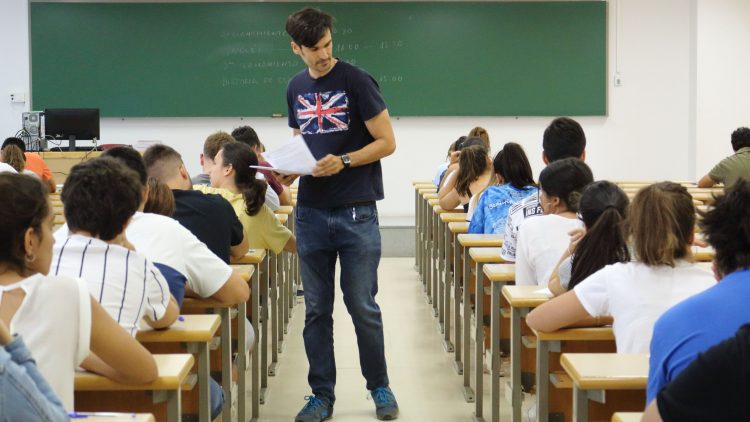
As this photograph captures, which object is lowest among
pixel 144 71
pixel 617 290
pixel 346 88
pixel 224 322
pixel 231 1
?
pixel 224 322

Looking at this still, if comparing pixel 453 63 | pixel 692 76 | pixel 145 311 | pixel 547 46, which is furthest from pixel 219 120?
pixel 145 311

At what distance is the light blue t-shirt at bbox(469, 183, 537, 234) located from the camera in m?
4.48

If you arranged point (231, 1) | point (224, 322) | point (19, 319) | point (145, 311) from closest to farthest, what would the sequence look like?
point (19, 319) → point (145, 311) → point (224, 322) → point (231, 1)

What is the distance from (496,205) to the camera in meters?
4.55

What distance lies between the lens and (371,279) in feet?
11.8

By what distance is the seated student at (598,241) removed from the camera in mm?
2709

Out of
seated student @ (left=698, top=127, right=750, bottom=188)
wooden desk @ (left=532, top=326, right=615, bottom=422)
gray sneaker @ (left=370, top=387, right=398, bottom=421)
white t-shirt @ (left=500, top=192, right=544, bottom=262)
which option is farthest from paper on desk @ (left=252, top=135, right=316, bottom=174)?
seated student @ (left=698, top=127, right=750, bottom=188)

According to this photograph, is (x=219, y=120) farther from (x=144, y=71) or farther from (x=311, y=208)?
(x=311, y=208)

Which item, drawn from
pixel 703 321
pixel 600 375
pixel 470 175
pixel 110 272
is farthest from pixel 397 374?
pixel 703 321

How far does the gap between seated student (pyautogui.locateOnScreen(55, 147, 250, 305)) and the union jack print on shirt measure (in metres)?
0.80

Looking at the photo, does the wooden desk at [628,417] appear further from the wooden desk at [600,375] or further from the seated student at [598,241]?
the seated student at [598,241]

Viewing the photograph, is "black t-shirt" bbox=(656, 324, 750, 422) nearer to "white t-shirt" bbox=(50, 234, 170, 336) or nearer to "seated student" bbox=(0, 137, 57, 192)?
"white t-shirt" bbox=(50, 234, 170, 336)

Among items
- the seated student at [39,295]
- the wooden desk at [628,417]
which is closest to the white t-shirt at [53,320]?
the seated student at [39,295]

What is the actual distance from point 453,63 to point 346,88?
6397 mm
